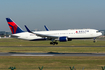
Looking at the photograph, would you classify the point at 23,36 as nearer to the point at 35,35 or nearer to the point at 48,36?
the point at 35,35


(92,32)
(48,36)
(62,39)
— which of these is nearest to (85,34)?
(92,32)

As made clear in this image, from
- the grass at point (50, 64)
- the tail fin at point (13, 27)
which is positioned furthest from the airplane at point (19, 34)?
the grass at point (50, 64)

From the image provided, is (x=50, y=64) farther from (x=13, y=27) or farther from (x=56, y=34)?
(x=13, y=27)

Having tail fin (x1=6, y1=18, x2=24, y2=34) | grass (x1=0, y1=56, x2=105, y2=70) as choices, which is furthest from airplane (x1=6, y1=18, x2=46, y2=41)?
grass (x1=0, y1=56, x2=105, y2=70)

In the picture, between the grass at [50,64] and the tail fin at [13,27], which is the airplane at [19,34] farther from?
the grass at [50,64]

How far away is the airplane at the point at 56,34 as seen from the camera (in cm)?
5231

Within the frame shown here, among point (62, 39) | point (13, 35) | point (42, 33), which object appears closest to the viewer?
point (62, 39)

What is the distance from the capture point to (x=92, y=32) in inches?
2085

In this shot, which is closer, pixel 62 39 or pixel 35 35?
pixel 62 39

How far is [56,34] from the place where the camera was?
180 feet

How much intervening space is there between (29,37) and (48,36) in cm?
633

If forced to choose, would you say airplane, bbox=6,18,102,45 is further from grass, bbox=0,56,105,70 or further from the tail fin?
grass, bbox=0,56,105,70

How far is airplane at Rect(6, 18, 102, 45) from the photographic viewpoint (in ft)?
172

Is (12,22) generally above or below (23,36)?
above
